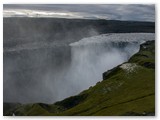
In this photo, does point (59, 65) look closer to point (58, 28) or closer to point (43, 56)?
point (43, 56)

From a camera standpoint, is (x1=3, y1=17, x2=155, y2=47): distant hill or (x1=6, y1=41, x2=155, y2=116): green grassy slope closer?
(x1=6, y1=41, x2=155, y2=116): green grassy slope

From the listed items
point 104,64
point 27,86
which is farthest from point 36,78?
point 104,64

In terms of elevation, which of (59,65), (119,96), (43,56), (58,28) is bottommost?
(119,96)

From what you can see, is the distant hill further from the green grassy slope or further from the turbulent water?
the green grassy slope

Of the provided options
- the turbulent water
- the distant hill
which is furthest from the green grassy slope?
the distant hill

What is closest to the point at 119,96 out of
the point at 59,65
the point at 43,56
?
the point at 59,65

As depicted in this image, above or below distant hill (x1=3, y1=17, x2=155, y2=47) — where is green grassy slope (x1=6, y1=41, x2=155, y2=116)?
below

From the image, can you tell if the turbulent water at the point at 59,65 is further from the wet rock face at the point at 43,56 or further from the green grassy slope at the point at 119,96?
the green grassy slope at the point at 119,96
